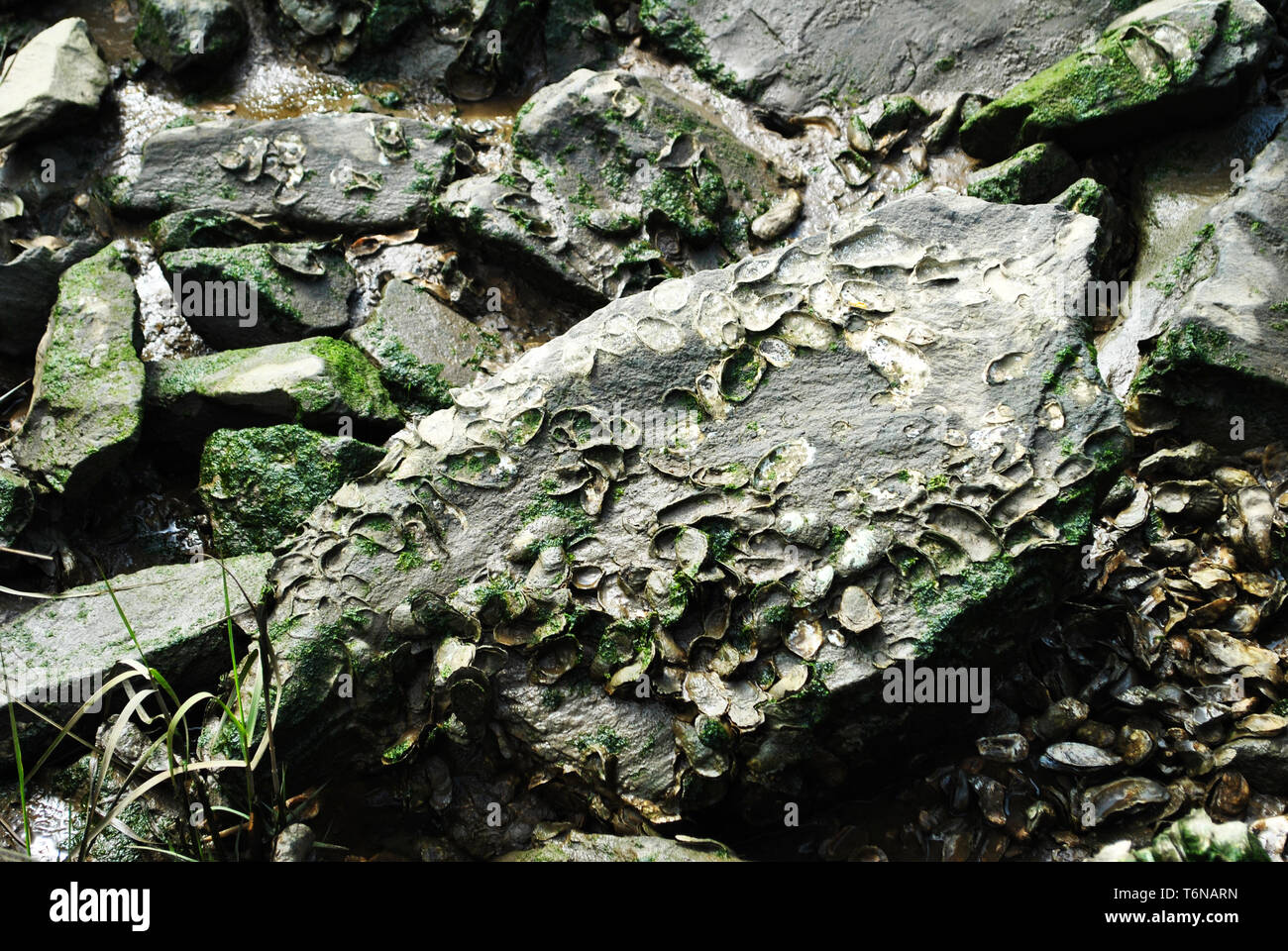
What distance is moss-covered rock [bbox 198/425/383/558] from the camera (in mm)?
3547

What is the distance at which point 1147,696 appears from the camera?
3002 millimetres

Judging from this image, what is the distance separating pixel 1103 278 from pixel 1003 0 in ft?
4.80

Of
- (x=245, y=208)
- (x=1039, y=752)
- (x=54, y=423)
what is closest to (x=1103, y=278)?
(x=1039, y=752)

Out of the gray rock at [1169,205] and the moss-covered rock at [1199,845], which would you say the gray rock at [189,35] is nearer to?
the gray rock at [1169,205]

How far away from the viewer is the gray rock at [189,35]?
4645 mm

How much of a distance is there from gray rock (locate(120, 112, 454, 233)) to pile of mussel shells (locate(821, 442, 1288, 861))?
2.95 metres

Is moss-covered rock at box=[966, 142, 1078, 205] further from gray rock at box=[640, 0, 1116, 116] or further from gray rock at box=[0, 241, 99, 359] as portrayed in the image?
gray rock at box=[0, 241, 99, 359]

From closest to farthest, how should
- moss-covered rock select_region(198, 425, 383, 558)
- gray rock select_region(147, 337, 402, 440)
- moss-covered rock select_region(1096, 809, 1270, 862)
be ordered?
moss-covered rock select_region(1096, 809, 1270, 862)
moss-covered rock select_region(198, 425, 383, 558)
gray rock select_region(147, 337, 402, 440)

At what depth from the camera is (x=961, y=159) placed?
4.37 metres

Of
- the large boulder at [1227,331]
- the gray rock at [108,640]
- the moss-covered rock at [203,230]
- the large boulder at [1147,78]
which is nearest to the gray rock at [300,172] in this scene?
the moss-covered rock at [203,230]

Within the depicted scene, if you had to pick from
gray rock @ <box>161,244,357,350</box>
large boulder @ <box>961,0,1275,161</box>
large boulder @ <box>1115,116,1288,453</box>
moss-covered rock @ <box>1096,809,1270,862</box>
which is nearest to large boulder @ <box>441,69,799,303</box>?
gray rock @ <box>161,244,357,350</box>

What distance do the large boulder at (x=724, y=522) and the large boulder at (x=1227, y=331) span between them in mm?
566

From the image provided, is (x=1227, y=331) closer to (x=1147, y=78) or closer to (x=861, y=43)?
(x=1147, y=78)
